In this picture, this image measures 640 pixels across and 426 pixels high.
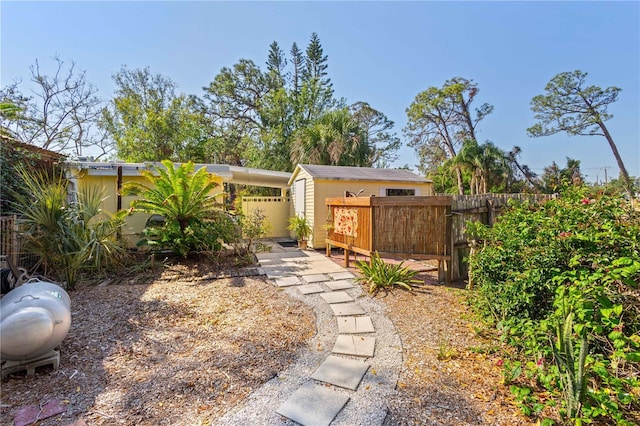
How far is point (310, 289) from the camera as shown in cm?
536

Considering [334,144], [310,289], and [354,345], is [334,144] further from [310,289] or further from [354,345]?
[354,345]

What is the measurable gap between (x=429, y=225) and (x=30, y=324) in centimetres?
578

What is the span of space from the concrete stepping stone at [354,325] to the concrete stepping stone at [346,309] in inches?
6.6

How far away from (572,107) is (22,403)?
2988 centimetres

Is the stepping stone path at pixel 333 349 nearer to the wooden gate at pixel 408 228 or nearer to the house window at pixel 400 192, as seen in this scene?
the wooden gate at pixel 408 228

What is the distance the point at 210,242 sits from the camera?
6633 millimetres

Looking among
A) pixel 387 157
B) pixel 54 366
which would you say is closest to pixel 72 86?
pixel 54 366

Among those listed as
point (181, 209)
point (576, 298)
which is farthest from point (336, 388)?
point (181, 209)

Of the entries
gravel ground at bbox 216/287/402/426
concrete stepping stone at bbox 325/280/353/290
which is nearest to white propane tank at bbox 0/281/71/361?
gravel ground at bbox 216/287/402/426

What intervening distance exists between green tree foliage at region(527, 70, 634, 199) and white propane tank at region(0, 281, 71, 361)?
2815cm

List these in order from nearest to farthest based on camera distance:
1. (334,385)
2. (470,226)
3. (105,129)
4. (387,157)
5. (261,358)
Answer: (334,385)
(261,358)
(470,226)
(105,129)
(387,157)

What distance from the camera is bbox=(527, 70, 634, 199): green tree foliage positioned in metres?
19.6

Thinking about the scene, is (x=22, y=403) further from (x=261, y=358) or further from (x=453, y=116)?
(x=453, y=116)

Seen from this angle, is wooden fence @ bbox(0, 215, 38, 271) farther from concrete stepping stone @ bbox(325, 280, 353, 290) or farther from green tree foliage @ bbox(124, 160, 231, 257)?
concrete stepping stone @ bbox(325, 280, 353, 290)
